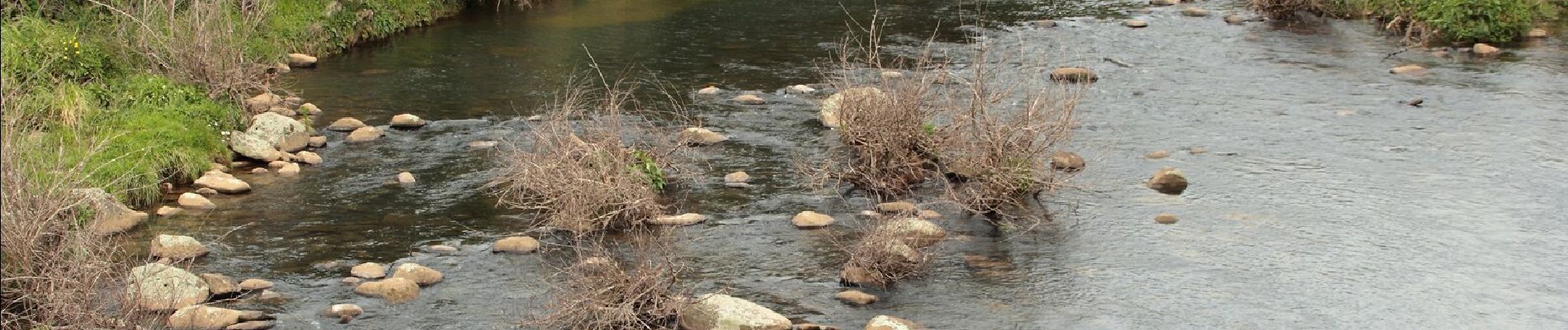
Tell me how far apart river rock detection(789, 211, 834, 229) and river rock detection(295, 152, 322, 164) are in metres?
5.18

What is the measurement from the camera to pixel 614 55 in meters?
20.9

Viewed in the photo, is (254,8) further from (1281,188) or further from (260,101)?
(1281,188)

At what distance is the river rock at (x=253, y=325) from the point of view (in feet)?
32.2

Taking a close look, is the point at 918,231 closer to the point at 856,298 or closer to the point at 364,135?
the point at 856,298

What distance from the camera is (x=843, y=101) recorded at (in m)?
14.1

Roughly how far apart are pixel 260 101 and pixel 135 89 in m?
1.66

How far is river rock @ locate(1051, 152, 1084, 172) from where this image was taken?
14.2 metres

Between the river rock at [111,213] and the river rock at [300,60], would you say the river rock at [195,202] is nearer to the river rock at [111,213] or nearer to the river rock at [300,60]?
the river rock at [111,213]

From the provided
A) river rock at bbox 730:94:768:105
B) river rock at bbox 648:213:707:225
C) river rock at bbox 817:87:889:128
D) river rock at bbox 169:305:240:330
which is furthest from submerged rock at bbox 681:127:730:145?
river rock at bbox 169:305:240:330

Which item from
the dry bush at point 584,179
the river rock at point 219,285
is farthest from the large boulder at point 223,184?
the river rock at point 219,285

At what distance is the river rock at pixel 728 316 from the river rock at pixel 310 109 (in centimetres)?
807

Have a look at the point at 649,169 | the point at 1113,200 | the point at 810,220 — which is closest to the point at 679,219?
the point at 649,169

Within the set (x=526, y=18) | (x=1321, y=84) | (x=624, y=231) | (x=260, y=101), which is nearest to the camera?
(x=624, y=231)

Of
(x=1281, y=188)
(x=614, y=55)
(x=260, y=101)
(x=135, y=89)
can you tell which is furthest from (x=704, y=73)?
(x=1281, y=188)
